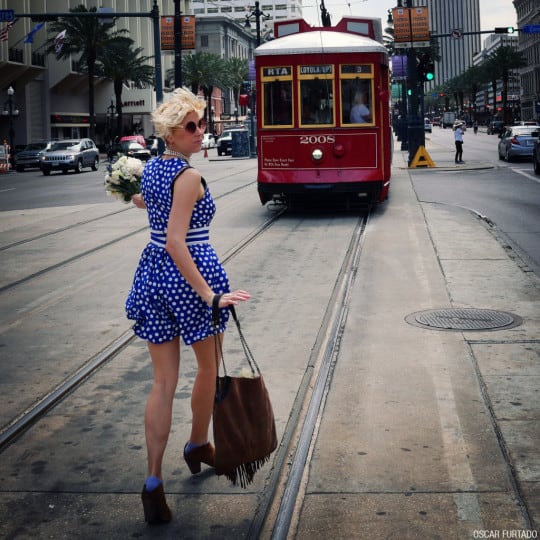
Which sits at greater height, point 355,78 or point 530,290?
point 355,78

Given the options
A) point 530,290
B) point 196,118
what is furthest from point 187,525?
point 530,290

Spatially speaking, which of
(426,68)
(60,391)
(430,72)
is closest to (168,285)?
(60,391)

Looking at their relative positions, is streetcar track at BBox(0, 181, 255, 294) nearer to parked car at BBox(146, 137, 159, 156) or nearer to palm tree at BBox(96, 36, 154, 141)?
parked car at BBox(146, 137, 159, 156)

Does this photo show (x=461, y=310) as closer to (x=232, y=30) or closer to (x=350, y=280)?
(x=350, y=280)

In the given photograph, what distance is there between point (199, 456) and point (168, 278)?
3.32ft

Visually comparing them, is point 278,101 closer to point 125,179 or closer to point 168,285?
point 125,179

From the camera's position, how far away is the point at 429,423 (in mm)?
5258

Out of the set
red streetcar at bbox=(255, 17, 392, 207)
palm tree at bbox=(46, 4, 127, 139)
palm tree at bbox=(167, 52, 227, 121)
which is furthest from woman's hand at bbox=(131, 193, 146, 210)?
palm tree at bbox=(167, 52, 227, 121)

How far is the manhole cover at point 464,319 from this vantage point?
7.70 meters

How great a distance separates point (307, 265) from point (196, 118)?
7217 mm

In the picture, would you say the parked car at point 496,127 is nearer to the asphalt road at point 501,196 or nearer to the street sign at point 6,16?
the asphalt road at point 501,196

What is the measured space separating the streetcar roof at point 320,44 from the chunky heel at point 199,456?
12.5m

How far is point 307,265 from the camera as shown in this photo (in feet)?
36.9

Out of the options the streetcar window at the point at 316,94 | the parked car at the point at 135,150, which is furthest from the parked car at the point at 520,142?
the parked car at the point at 135,150
